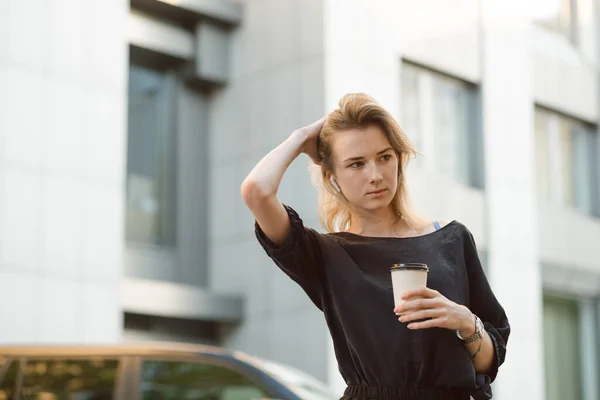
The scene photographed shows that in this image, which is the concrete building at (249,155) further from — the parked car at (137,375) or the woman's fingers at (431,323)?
the woman's fingers at (431,323)

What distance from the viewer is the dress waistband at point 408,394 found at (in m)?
2.51

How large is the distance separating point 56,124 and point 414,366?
10.5m

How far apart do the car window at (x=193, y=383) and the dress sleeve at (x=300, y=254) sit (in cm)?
396

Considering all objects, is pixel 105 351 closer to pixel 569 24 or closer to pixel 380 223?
pixel 380 223

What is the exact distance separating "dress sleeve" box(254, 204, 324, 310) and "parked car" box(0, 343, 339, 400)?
12.8 ft

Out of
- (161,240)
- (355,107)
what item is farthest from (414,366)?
(161,240)

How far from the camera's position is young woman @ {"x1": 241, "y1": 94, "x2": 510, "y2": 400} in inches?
99.0

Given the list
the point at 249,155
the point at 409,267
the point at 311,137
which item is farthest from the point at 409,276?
the point at 249,155

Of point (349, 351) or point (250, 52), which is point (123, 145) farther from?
point (349, 351)

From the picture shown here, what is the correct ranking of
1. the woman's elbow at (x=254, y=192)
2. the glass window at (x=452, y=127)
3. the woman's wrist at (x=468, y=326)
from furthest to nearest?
the glass window at (x=452, y=127) → the woman's elbow at (x=254, y=192) → the woman's wrist at (x=468, y=326)

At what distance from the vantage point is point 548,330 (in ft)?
60.8

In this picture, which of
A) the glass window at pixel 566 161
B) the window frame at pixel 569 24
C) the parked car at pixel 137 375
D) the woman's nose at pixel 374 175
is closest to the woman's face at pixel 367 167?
the woman's nose at pixel 374 175

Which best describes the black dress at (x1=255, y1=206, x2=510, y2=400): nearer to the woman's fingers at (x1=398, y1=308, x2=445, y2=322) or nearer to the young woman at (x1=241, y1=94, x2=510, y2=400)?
the young woman at (x1=241, y1=94, x2=510, y2=400)

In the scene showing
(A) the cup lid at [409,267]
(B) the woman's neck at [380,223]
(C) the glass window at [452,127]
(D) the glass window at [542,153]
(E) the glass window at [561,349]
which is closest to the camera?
(A) the cup lid at [409,267]
